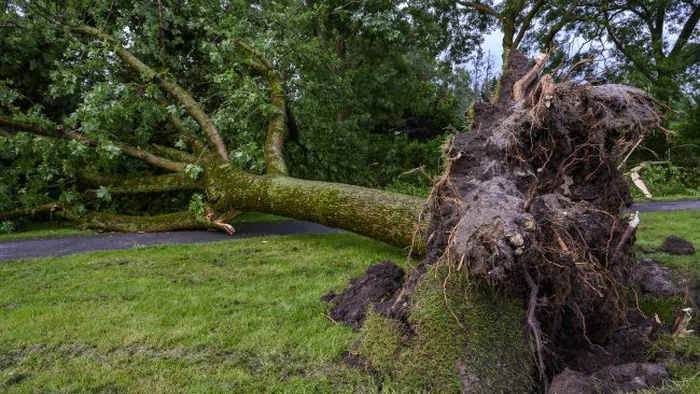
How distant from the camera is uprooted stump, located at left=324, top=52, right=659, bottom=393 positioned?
2291 mm

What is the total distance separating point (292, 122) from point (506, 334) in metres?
6.48

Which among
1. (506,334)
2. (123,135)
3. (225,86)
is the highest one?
(225,86)

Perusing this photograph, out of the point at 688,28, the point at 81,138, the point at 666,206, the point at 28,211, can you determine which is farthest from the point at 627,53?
the point at 28,211

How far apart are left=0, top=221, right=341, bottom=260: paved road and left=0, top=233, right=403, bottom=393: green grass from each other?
674 millimetres

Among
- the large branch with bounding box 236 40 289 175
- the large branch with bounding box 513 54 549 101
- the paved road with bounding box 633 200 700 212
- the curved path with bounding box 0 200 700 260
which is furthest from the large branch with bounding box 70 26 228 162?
the paved road with bounding box 633 200 700 212

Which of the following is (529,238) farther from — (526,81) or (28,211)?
(28,211)

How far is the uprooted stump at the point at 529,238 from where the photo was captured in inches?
90.2

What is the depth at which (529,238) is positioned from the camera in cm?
230

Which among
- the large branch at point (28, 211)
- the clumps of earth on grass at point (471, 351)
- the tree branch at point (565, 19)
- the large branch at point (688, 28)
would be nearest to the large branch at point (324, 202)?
the clumps of earth on grass at point (471, 351)

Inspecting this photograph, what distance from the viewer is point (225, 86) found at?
698 cm

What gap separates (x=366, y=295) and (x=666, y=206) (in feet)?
29.1

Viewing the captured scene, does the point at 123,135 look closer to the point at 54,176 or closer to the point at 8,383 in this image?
the point at 54,176

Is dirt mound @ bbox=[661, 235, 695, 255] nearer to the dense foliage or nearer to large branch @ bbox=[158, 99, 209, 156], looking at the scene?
the dense foliage

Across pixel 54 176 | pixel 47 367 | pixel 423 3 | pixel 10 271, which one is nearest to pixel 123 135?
pixel 54 176
